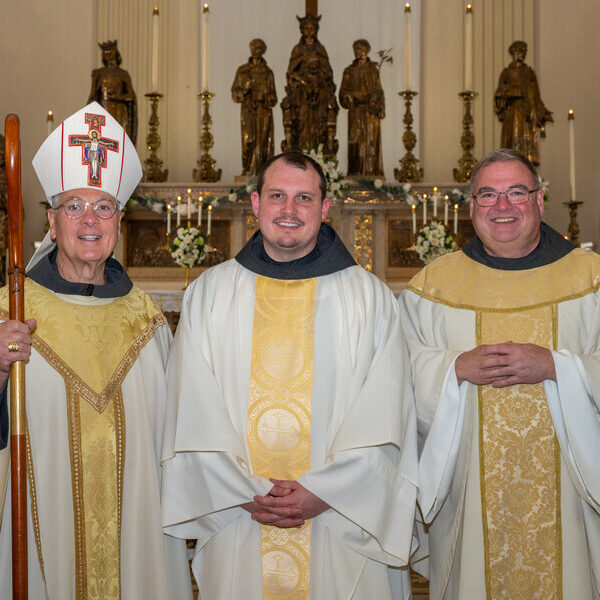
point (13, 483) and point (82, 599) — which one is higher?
point (13, 483)

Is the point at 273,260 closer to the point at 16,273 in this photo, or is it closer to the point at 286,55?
the point at 16,273

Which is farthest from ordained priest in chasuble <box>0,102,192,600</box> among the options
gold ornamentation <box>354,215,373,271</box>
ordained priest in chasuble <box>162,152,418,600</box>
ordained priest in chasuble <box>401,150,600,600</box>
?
gold ornamentation <box>354,215,373,271</box>

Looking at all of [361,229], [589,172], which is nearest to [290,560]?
[361,229]

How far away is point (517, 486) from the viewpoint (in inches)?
135

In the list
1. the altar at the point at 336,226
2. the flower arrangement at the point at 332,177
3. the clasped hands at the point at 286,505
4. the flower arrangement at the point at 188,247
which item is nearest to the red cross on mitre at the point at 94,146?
the clasped hands at the point at 286,505

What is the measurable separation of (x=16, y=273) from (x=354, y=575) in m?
1.63

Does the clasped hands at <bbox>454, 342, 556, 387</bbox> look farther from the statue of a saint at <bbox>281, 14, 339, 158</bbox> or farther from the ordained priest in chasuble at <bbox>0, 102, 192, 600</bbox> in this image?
the statue of a saint at <bbox>281, 14, 339, 158</bbox>

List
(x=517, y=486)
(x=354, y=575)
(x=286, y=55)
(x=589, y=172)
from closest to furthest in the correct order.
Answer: (x=354, y=575), (x=517, y=486), (x=589, y=172), (x=286, y=55)

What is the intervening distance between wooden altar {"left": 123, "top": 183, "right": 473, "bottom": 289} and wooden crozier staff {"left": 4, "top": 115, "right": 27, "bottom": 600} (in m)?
4.88

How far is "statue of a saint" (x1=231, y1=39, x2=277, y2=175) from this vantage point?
8.66m

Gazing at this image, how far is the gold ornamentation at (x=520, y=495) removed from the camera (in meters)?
3.39

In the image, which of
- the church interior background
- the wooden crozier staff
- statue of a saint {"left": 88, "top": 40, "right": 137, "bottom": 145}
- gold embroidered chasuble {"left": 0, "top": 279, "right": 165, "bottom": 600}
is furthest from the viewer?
the church interior background

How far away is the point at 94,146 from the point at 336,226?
14.7 ft

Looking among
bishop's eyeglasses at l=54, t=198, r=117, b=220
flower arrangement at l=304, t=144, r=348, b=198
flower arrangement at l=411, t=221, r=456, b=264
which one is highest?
flower arrangement at l=304, t=144, r=348, b=198
